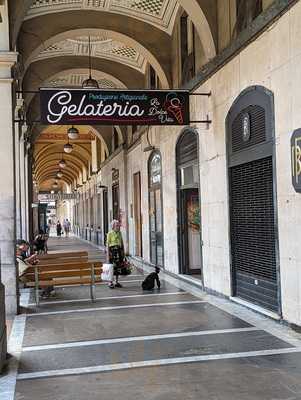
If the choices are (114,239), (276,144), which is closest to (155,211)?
(114,239)

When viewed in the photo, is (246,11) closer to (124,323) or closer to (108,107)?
(108,107)

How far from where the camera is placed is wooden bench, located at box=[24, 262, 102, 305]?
9.14 m

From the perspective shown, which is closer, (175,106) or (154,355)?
(154,355)

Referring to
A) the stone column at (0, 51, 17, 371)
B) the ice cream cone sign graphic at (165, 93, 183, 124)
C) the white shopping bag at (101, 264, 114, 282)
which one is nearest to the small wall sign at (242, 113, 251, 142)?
the ice cream cone sign graphic at (165, 93, 183, 124)

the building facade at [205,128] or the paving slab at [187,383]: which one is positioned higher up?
the building facade at [205,128]

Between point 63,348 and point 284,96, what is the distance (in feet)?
14.1

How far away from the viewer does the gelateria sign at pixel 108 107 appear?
857cm

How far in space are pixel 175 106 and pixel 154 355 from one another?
5.06 meters

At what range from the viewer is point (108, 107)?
8742mm

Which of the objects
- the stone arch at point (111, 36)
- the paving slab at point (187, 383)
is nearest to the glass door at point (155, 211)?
the stone arch at point (111, 36)

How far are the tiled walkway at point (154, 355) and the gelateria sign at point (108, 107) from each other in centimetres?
328

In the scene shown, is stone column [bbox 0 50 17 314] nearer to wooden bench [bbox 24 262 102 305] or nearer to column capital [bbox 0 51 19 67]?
column capital [bbox 0 51 19 67]

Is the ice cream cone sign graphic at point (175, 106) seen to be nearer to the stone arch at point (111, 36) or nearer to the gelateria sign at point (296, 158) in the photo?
the gelateria sign at point (296, 158)

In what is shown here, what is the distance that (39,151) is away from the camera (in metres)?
34.5
